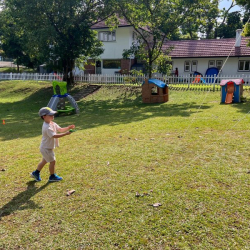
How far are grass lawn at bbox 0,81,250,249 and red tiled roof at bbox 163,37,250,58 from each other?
21.5m

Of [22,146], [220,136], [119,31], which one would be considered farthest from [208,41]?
[22,146]

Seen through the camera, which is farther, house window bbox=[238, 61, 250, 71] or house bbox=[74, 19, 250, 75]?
house bbox=[74, 19, 250, 75]

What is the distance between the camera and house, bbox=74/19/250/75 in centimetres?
2619

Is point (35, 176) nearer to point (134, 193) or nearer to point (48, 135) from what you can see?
point (48, 135)

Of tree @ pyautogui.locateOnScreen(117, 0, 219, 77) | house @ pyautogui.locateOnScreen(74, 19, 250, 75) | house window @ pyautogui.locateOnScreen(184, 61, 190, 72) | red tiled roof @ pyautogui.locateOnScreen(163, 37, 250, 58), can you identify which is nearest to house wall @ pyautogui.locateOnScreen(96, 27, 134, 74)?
house @ pyautogui.locateOnScreen(74, 19, 250, 75)

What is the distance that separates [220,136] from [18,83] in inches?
875

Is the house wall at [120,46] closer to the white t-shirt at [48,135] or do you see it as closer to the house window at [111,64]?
the house window at [111,64]

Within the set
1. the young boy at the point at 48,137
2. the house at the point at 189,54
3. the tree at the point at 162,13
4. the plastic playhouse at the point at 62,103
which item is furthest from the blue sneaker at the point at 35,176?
the house at the point at 189,54

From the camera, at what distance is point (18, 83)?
24156 mm

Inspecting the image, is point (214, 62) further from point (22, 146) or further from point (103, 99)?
point (22, 146)

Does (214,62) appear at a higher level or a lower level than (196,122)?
higher

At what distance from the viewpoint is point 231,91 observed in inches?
508

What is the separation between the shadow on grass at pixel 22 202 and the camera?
141 inches

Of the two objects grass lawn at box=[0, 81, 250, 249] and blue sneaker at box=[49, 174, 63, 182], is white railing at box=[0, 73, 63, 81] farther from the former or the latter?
blue sneaker at box=[49, 174, 63, 182]
